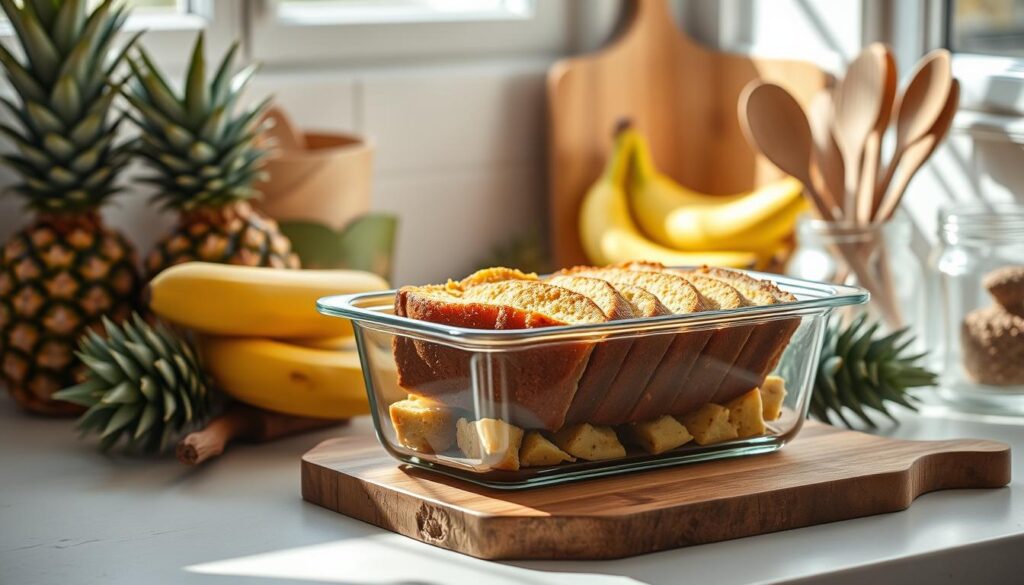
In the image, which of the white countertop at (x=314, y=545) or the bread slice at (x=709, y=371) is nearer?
the white countertop at (x=314, y=545)

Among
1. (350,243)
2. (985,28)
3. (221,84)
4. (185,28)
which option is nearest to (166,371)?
(221,84)

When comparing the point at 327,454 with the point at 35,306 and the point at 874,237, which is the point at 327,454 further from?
the point at 874,237

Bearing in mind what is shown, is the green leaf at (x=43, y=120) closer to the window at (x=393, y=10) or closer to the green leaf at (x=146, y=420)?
the green leaf at (x=146, y=420)

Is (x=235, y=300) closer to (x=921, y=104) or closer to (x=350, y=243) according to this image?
(x=350, y=243)

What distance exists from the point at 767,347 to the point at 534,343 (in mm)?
203

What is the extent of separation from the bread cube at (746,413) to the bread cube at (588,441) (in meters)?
0.10

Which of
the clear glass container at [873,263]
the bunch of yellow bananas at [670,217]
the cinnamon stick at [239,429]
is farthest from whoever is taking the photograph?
the bunch of yellow bananas at [670,217]

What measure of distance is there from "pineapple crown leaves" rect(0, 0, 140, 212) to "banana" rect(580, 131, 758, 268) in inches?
23.9

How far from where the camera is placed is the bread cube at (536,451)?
896mm

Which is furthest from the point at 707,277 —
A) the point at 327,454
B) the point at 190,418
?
the point at 190,418

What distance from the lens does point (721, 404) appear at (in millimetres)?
972

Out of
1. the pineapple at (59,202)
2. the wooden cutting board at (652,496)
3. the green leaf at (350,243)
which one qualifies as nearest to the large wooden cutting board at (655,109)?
the green leaf at (350,243)

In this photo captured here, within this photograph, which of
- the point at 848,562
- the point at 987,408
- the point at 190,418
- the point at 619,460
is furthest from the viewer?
the point at 987,408

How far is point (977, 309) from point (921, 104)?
7.9 inches
